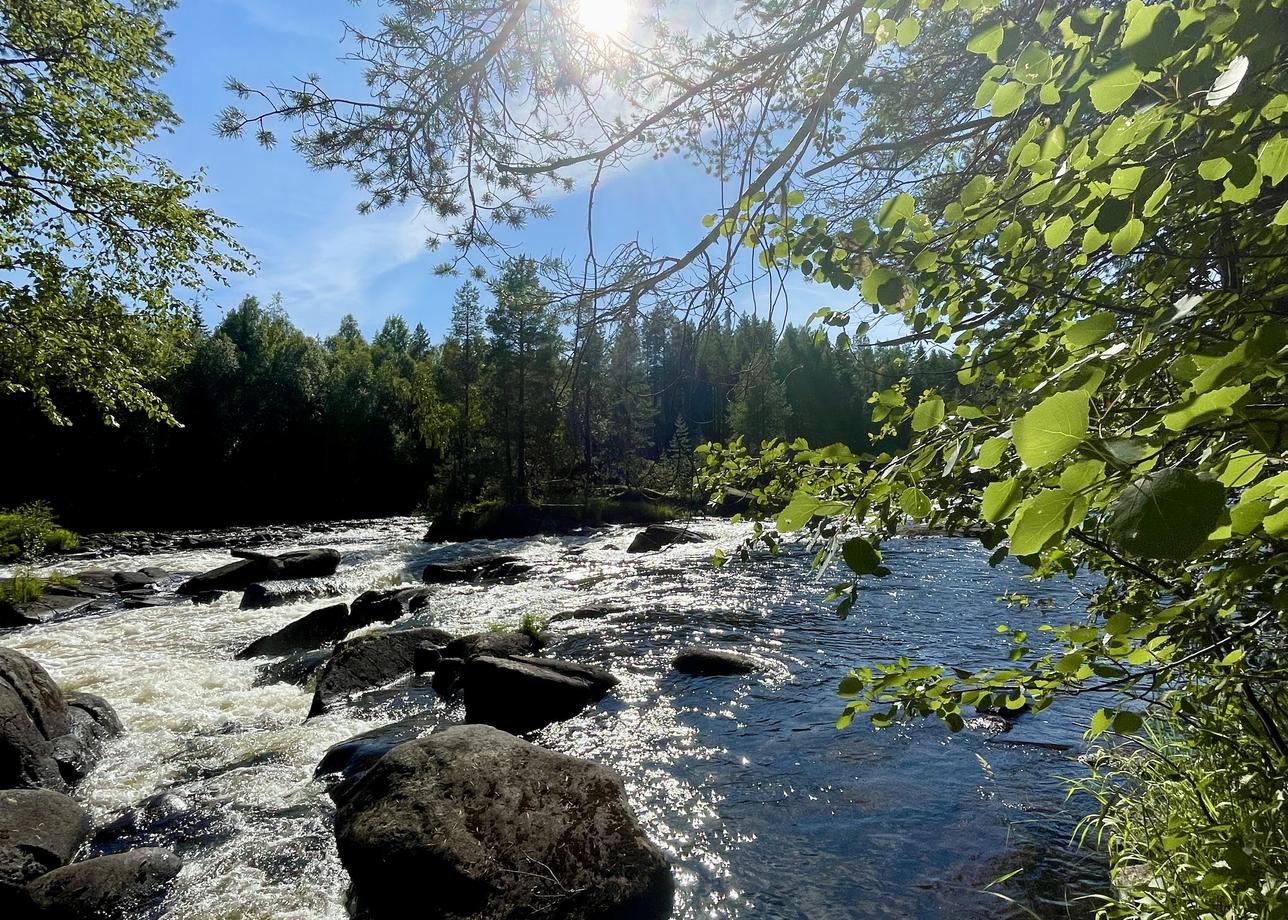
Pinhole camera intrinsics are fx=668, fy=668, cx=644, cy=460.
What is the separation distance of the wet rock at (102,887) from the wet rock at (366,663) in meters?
3.15

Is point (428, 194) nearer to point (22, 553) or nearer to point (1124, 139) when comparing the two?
point (1124, 139)

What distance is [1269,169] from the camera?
3.61 ft

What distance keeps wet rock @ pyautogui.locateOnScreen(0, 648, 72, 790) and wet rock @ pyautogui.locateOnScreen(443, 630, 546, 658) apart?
419 cm

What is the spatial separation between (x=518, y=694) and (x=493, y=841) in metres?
3.34

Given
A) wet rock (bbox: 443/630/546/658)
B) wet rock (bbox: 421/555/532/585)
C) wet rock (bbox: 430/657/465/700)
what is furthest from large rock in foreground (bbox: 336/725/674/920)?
wet rock (bbox: 421/555/532/585)

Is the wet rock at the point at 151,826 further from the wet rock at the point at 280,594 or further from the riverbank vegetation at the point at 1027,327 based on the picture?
the wet rock at the point at 280,594

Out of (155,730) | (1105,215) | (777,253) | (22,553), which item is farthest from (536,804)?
(22,553)

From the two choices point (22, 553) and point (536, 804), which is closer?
point (536, 804)

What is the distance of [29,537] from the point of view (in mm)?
19875

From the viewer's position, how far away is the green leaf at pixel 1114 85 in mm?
1083

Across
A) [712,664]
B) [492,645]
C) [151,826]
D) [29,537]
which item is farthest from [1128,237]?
[29,537]

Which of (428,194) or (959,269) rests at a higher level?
(428,194)

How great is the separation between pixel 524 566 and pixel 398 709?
10361 millimetres

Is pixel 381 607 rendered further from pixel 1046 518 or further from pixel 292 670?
pixel 1046 518
